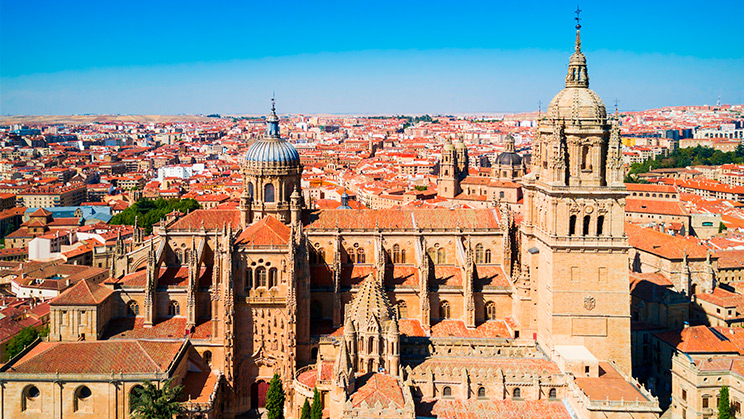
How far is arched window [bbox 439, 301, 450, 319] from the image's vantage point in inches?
2139

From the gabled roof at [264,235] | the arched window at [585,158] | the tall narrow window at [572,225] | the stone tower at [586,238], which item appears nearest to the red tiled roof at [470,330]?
the stone tower at [586,238]

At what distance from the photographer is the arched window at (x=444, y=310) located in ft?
178

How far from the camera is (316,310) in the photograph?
53656mm

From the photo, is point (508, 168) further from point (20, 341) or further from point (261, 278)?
point (20, 341)

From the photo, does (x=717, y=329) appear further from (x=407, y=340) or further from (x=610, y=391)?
(x=407, y=340)

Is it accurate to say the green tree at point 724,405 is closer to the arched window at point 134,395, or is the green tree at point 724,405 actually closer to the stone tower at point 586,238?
the stone tower at point 586,238

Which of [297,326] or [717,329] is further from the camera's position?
[717,329]

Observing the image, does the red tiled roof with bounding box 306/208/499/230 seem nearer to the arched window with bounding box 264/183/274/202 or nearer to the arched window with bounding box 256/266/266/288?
the arched window with bounding box 264/183/274/202

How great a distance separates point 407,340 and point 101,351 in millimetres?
21169

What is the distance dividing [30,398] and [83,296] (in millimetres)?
9191

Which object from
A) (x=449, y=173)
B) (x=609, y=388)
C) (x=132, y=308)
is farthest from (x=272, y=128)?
(x=449, y=173)

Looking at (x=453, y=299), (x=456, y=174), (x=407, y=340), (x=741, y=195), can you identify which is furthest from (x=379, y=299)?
(x=741, y=195)

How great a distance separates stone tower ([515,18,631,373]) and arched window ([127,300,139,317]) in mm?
32076

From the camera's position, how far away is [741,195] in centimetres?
14438
